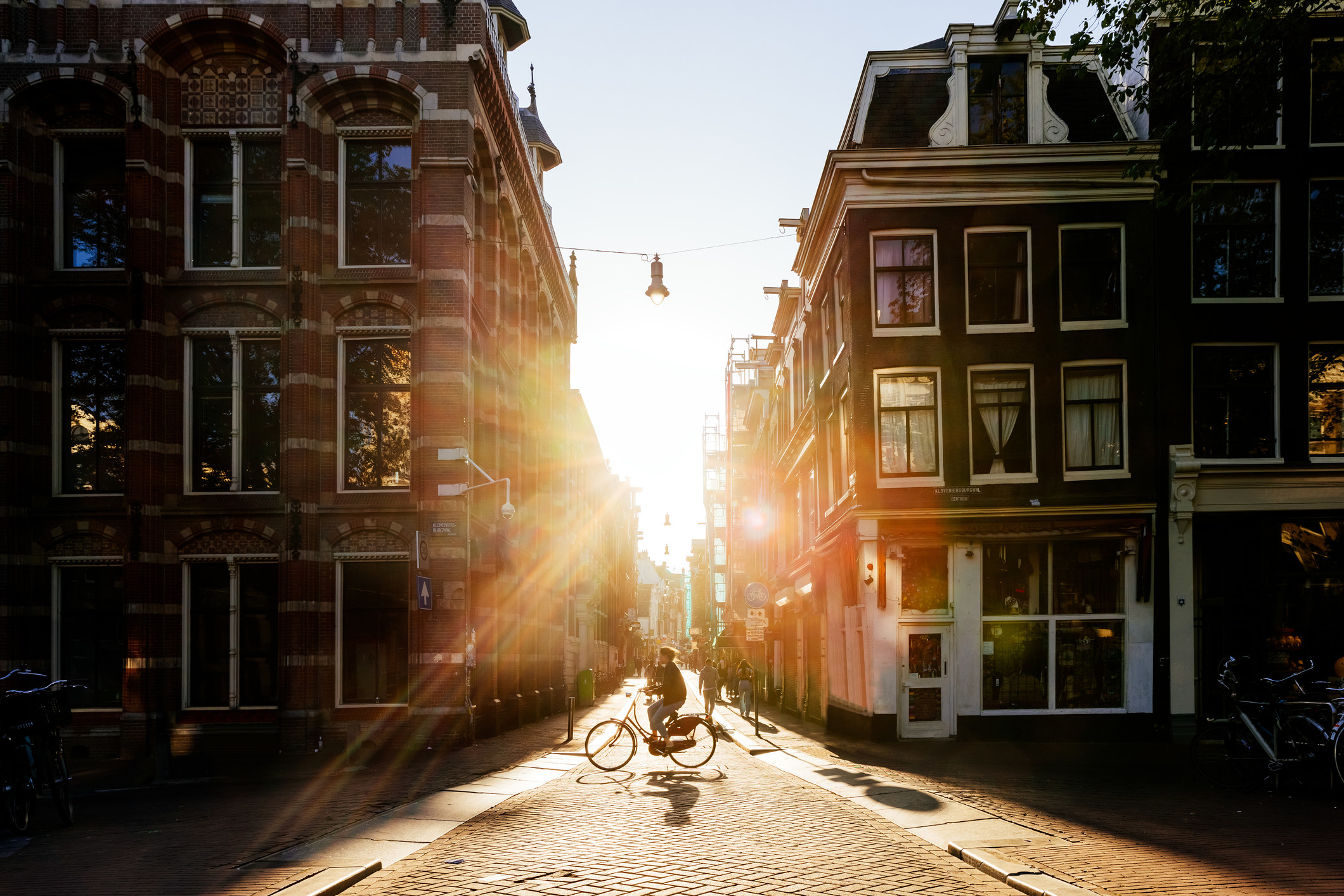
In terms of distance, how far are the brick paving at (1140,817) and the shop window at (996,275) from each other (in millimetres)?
8692

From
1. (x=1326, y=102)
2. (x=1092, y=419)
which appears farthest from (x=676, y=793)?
(x=1326, y=102)

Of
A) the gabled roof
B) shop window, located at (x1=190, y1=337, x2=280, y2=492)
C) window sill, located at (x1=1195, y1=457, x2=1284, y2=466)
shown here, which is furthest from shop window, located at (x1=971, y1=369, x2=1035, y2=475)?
the gabled roof

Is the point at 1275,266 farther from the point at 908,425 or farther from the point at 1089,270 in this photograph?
the point at 908,425

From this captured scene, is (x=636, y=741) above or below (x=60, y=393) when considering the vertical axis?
below

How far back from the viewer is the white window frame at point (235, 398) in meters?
23.7

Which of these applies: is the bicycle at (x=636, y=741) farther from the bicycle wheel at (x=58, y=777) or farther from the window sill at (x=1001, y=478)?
the window sill at (x=1001, y=478)

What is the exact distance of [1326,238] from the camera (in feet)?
78.7

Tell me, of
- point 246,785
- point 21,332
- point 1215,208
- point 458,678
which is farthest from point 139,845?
point 1215,208

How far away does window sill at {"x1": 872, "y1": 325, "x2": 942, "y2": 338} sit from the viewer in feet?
77.9

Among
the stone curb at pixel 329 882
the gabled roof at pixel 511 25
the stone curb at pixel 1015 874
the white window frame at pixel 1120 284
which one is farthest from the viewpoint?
the gabled roof at pixel 511 25

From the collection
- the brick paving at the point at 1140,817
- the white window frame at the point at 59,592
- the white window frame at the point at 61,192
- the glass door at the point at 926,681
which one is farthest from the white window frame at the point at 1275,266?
the white window frame at the point at 59,592

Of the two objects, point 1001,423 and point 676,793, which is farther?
point 1001,423

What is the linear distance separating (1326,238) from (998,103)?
23.7 feet

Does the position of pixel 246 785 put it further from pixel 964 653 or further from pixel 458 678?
pixel 964 653
